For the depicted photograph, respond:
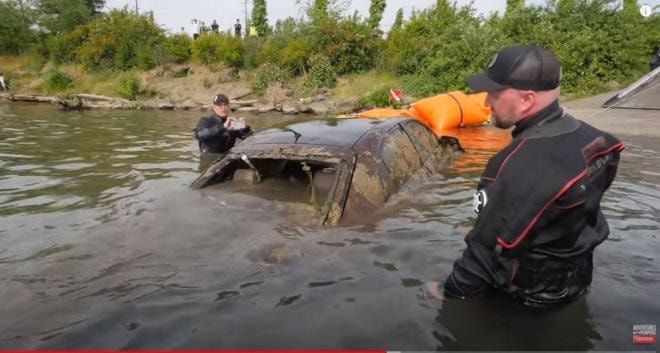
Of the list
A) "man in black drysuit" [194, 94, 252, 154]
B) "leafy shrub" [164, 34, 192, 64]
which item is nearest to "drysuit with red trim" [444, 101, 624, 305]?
"man in black drysuit" [194, 94, 252, 154]

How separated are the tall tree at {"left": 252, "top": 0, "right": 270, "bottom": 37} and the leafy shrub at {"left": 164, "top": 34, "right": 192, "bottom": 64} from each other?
6852 mm

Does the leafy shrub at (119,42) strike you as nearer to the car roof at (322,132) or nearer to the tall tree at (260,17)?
the tall tree at (260,17)

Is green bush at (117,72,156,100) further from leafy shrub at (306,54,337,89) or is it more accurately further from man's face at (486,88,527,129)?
man's face at (486,88,527,129)

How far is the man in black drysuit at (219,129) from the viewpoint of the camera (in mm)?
7348

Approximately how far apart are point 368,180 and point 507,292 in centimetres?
200

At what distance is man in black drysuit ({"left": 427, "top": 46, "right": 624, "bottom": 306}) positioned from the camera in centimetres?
212

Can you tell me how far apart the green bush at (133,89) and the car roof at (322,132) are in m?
20.8

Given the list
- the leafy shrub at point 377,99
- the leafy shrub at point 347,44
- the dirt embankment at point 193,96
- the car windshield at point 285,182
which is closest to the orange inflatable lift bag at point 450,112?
the car windshield at point 285,182

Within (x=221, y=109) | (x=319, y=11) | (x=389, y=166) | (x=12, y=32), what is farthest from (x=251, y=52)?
(x=389, y=166)

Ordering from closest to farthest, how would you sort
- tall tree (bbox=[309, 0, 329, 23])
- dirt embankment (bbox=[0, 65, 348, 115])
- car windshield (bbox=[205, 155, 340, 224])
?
car windshield (bbox=[205, 155, 340, 224]) → dirt embankment (bbox=[0, 65, 348, 115]) → tall tree (bbox=[309, 0, 329, 23])

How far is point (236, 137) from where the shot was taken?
7.89 meters

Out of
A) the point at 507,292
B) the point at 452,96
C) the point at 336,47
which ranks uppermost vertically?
the point at 336,47

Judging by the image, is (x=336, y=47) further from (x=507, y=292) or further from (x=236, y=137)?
(x=507, y=292)

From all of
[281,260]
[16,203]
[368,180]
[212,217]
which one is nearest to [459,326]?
[281,260]
